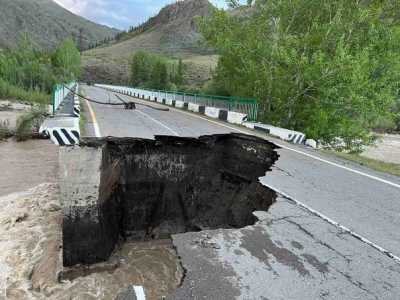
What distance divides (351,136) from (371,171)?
918 centimetres

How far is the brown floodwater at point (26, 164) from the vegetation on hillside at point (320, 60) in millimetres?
10954

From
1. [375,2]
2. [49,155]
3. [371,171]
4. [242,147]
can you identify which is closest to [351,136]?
[375,2]

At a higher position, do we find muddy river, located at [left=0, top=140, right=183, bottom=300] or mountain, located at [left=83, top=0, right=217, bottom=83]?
mountain, located at [left=83, top=0, right=217, bottom=83]

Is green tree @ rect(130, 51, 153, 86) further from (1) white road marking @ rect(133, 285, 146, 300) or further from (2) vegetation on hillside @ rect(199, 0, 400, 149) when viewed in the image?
(1) white road marking @ rect(133, 285, 146, 300)

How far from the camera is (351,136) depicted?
15984 millimetres

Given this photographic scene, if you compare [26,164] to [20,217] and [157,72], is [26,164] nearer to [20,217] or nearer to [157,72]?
[20,217]

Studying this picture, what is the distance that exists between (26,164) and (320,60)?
11837 millimetres

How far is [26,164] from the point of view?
8.68 metres

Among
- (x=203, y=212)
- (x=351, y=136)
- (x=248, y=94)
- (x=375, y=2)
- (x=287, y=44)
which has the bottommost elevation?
(x=203, y=212)

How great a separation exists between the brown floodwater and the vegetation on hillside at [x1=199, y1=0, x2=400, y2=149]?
11.0m

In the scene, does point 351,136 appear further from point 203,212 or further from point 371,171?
point 203,212

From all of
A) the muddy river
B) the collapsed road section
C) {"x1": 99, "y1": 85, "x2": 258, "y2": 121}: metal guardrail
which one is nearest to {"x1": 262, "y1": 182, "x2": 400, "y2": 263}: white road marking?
the collapsed road section

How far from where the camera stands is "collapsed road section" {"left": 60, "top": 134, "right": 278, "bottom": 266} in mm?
4801

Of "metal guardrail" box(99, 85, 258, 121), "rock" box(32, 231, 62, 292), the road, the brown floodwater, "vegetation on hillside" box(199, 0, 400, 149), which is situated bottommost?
the brown floodwater
